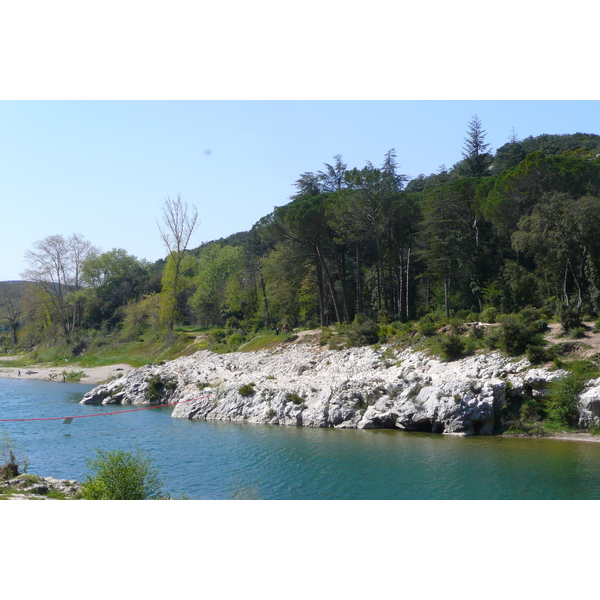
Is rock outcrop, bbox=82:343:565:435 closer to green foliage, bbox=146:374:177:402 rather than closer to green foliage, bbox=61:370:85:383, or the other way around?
green foliage, bbox=146:374:177:402

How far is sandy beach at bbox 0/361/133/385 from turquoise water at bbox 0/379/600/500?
2010cm

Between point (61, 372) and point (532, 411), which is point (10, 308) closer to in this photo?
point (61, 372)

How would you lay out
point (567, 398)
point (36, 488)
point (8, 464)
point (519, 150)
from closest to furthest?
1. point (36, 488)
2. point (8, 464)
3. point (567, 398)
4. point (519, 150)

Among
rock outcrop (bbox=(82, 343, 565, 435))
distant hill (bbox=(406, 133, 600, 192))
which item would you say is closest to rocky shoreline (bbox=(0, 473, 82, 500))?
rock outcrop (bbox=(82, 343, 565, 435))

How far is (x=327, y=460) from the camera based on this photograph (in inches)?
695

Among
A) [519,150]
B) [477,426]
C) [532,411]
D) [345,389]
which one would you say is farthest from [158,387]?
[519,150]

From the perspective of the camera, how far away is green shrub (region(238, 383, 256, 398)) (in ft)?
91.0

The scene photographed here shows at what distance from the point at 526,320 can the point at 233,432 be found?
583 inches

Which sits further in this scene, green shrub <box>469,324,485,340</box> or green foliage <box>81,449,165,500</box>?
green shrub <box>469,324,485,340</box>

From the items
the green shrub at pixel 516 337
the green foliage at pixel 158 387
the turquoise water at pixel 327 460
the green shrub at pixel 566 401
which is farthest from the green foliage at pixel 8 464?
the green shrub at pixel 516 337

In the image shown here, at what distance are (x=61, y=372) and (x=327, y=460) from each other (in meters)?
40.1

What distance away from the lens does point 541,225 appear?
29562mm

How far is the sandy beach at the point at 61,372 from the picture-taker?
46250mm

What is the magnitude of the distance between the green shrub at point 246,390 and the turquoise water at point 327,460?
7.08ft
